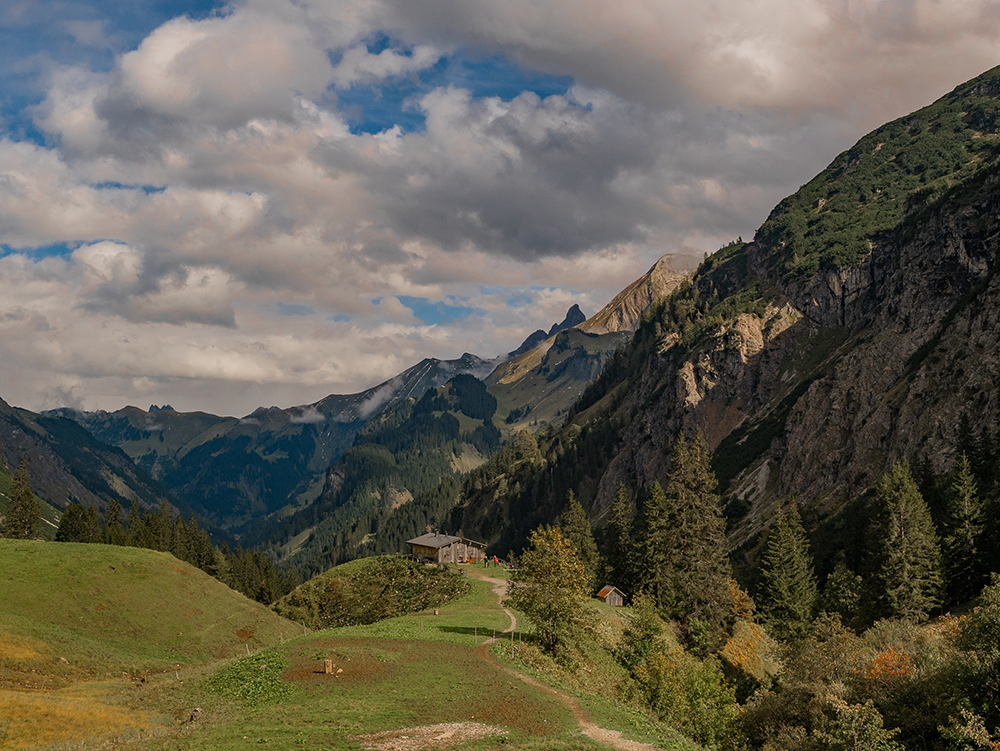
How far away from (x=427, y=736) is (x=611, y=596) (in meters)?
63.4

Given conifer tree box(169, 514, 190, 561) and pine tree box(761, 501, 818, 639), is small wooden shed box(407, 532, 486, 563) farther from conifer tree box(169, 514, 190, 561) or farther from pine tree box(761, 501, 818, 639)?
pine tree box(761, 501, 818, 639)

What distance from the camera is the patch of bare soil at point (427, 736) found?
94.6 ft

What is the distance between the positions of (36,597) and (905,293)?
565 ft

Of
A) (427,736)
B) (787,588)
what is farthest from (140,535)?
(427,736)

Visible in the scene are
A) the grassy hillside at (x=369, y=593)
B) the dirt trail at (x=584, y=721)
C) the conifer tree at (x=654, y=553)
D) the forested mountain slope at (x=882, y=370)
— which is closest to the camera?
the dirt trail at (x=584, y=721)

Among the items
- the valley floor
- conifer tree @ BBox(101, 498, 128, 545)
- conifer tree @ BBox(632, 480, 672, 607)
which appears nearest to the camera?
the valley floor

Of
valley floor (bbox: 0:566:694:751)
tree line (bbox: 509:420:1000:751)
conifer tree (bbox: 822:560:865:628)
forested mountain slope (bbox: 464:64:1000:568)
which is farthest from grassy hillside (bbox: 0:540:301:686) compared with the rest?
forested mountain slope (bbox: 464:64:1000:568)

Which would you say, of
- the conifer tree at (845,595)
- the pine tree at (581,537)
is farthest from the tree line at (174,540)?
the conifer tree at (845,595)

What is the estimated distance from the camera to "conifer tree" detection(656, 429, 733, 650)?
73.1 metres

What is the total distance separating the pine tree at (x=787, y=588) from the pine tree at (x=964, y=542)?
14990 mm

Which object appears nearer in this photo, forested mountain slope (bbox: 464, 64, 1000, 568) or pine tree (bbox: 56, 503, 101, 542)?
forested mountain slope (bbox: 464, 64, 1000, 568)

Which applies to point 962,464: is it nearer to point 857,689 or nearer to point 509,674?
point 857,689

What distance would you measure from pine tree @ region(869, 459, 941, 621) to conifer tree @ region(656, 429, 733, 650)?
15.8 meters

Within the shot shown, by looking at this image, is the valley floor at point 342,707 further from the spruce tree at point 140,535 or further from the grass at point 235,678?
the spruce tree at point 140,535
